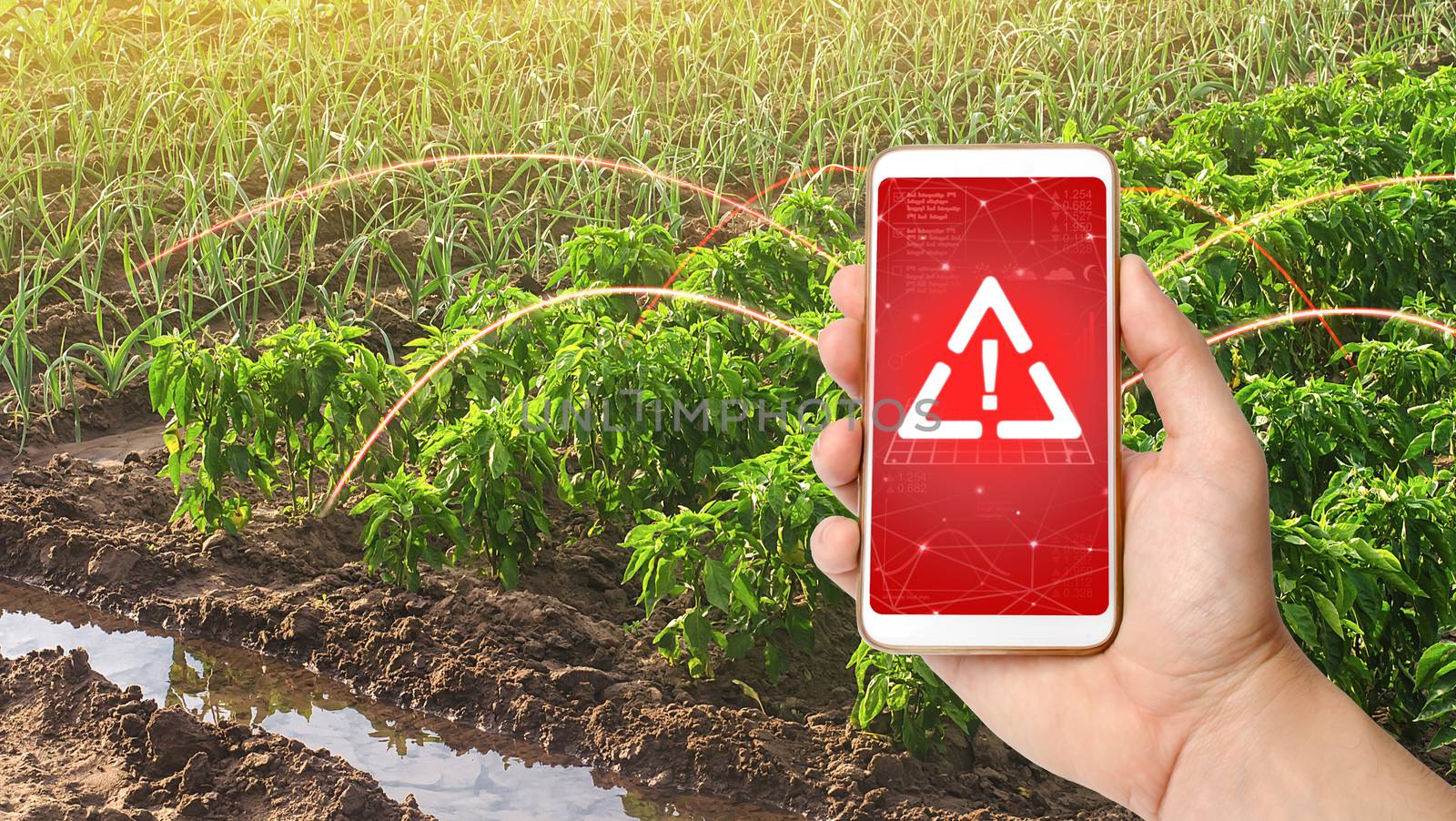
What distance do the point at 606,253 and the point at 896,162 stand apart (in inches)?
73.9

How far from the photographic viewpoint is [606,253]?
3660mm

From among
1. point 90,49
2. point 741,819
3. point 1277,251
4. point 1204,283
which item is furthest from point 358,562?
point 90,49

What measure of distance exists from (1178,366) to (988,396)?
0.25 m

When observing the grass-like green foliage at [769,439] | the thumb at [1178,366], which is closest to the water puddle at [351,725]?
the grass-like green foliage at [769,439]

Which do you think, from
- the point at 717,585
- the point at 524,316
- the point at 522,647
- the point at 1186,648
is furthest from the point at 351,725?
the point at 1186,648

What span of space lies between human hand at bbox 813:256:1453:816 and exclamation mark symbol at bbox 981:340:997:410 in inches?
7.0

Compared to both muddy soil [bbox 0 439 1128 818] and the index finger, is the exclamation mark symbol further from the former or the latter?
muddy soil [bbox 0 439 1128 818]

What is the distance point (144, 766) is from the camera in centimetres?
258

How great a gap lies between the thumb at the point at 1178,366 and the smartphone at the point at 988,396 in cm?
3

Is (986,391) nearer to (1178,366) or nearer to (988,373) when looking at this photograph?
(988,373)

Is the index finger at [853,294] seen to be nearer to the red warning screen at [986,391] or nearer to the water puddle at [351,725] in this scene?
the red warning screen at [986,391]

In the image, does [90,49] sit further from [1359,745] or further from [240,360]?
[1359,745]

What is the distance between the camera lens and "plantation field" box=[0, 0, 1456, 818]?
271 cm

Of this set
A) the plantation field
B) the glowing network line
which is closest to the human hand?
the plantation field
